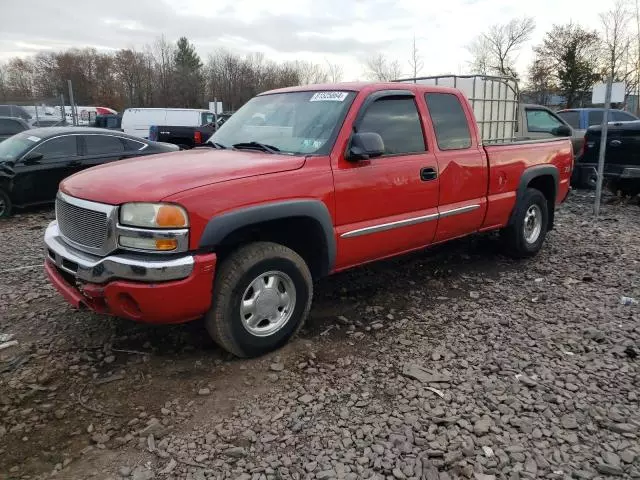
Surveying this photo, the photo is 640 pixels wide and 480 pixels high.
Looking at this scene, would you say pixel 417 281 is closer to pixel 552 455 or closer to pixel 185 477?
pixel 552 455

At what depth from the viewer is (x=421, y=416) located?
294 cm

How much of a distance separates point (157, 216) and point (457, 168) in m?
2.81

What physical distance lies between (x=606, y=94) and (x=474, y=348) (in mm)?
6430

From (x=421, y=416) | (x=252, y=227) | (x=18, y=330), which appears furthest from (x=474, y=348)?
(x=18, y=330)

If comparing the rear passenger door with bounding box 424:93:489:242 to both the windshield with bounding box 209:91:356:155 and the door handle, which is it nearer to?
the door handle

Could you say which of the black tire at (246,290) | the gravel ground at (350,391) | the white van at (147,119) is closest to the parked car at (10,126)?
the white van at (147,119)

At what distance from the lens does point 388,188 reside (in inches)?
160

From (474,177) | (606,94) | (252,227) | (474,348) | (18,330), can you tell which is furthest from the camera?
(606,94)

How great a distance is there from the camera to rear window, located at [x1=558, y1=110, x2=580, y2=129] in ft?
47.2

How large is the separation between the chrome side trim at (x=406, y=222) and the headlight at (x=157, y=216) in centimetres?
128

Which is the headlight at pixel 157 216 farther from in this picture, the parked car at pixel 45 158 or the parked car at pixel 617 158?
the parked car at pixel 617 158

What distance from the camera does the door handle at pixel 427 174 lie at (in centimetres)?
435

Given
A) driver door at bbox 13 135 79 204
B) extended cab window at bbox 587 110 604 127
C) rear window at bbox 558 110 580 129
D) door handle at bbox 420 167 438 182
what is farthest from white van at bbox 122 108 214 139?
door handle at bbox 420 167 438 182

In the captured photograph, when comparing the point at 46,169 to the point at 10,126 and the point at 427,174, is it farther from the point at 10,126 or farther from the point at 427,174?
the point at 427,174
